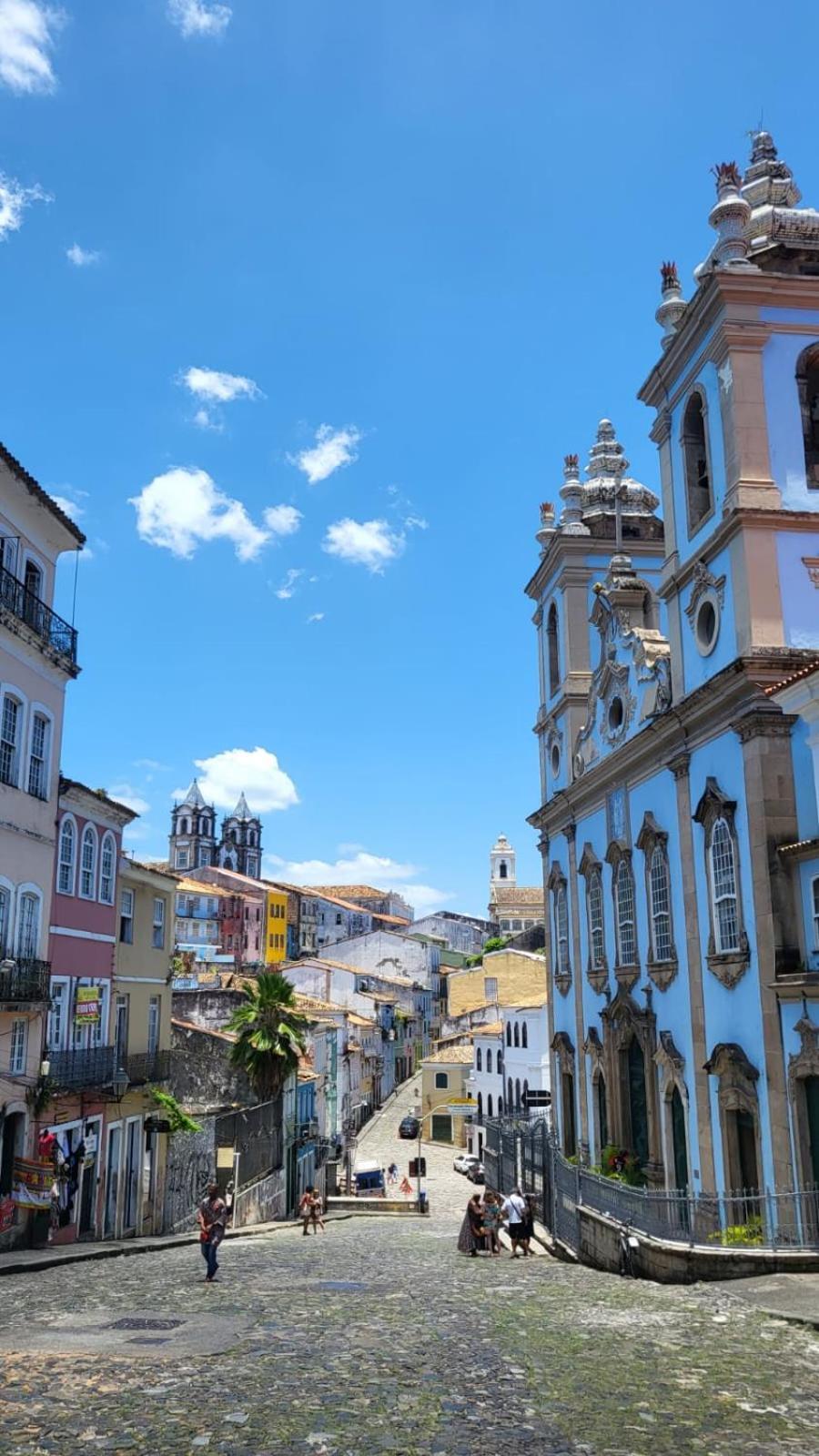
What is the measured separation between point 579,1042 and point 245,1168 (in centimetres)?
1121

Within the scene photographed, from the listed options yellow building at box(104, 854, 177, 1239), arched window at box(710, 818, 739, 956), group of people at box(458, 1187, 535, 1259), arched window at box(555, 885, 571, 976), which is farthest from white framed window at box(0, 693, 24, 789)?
arched window at box(555, 885, 571, 976)

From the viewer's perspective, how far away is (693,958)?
22.2 metres

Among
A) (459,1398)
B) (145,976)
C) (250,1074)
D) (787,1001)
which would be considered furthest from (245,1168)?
(459,1398)

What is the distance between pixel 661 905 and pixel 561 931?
9264 mm

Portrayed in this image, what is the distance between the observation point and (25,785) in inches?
885

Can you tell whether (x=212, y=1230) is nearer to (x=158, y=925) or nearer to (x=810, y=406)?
(x=158, y=925)

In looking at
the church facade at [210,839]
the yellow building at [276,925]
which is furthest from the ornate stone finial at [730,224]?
the church facade at [210,839]

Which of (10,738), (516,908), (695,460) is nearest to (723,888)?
(695,460)

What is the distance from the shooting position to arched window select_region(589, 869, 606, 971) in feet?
97.9

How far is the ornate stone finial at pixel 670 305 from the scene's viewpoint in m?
25.5

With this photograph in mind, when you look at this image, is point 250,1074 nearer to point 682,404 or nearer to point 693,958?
point 693,958

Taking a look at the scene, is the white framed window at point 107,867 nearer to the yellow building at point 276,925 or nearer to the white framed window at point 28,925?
the white framed window at point 28,925

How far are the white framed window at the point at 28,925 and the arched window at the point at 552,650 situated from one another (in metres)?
18.2

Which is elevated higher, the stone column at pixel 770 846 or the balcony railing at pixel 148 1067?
the stone column at pixel 770 846
